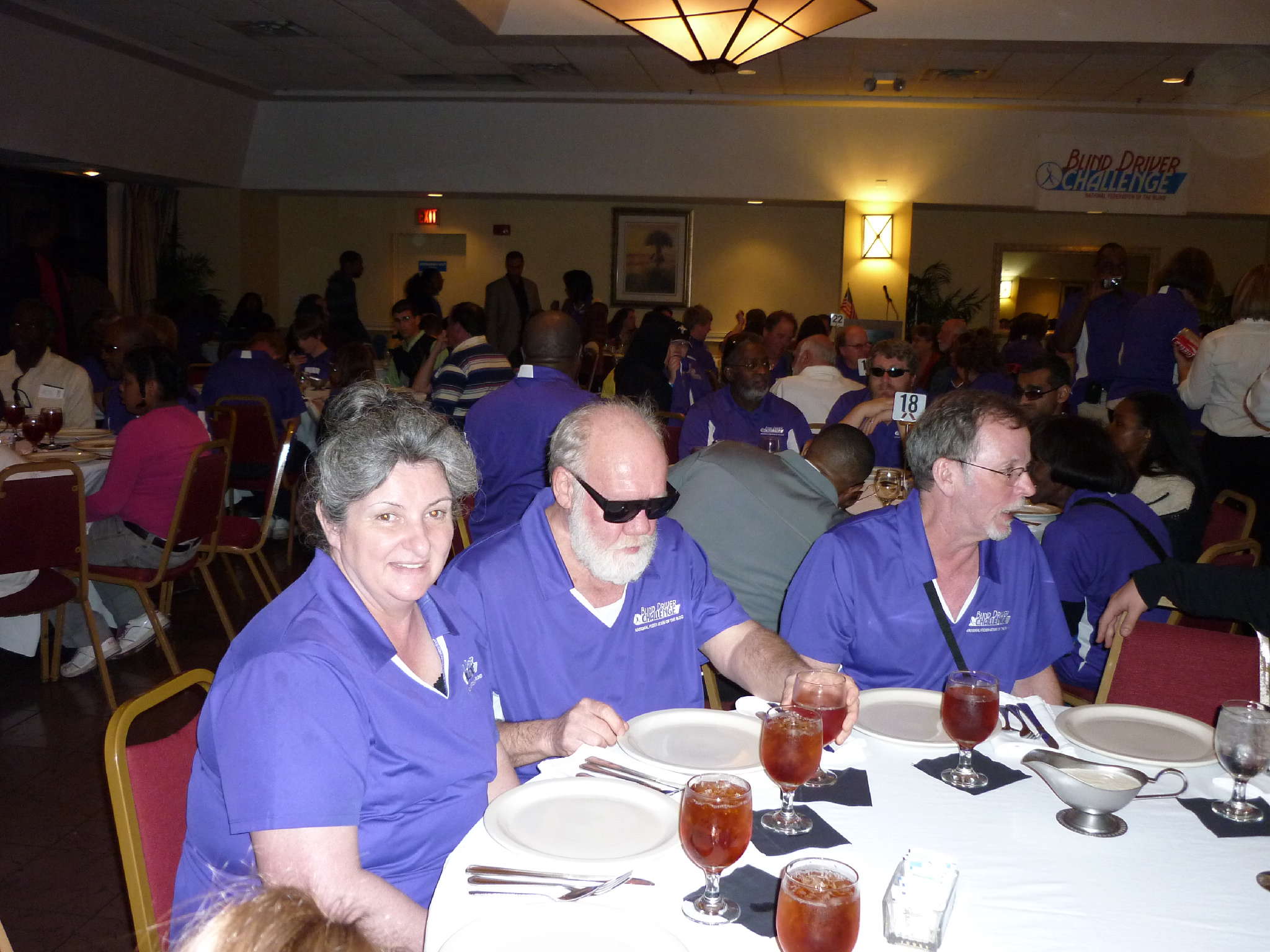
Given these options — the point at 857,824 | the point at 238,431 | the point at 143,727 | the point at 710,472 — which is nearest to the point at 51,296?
the point at 238,431

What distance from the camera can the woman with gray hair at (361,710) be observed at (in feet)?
4.48

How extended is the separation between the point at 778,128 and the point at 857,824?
34.9ft

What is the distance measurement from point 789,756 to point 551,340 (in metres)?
3.43

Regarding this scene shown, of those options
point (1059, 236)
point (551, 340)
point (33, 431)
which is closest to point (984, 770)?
point (551, 340)

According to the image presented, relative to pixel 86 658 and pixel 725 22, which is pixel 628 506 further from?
pixel 725 22

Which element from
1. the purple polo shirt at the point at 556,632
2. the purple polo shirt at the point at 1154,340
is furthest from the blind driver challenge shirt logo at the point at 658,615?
the purple polo shirt at the point at 1154,340

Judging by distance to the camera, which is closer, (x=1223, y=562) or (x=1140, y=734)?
(x=1140, y=734)

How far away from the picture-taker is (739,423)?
18.0ft

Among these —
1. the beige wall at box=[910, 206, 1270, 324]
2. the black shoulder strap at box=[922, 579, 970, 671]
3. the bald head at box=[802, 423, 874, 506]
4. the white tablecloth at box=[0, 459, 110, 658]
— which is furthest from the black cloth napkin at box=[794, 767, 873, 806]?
the beige wall at box=[910, 206, 1270, 324]

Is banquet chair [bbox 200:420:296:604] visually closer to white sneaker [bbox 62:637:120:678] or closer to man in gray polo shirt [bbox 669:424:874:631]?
white sneaker [bbox 62:637:120:678]

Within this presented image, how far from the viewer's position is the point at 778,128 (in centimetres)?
1116

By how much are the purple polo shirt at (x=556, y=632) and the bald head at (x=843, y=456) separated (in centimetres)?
156

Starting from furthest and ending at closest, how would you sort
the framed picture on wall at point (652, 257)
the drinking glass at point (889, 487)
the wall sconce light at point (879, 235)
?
the framed picture on wall at point (652, 257), the wall sconce light at point (879, 235), the drinking glass at point (889, 487)

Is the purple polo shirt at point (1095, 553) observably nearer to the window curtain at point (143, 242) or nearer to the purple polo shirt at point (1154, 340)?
the purple polo shirt at point (1154, 340)
